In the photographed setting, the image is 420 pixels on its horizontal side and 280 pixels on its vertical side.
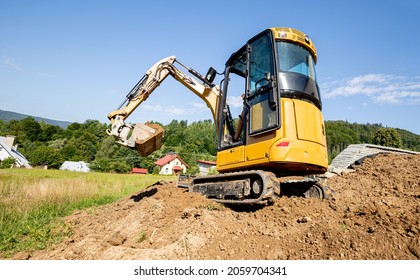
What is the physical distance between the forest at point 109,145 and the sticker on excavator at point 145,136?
146 feet

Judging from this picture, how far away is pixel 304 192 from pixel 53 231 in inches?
205

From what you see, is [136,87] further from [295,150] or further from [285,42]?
[295,150]

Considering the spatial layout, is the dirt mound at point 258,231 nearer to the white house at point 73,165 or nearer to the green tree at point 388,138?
the green tree at point 388,138

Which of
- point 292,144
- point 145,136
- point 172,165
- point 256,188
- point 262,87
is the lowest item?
point 256,188

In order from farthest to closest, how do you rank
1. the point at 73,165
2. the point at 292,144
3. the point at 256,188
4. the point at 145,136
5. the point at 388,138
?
the point at 73,165, the point at 388,138, the point at 145,136, the point at 256,188, the point at 292,144

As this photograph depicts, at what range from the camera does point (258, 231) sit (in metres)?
3.88

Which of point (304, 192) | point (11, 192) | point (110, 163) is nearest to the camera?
point (304, 192)

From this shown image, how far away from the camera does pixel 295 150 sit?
4.61 m

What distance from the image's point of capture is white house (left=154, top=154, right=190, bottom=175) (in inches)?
2472

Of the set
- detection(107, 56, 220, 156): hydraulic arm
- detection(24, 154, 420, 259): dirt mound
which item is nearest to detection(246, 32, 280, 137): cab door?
detection(24, 154, 420, 259): dirt mound

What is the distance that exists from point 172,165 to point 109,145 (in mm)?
18607

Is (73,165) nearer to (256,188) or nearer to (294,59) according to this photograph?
(256,188)

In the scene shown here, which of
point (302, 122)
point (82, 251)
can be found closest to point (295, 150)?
point (302, 122)

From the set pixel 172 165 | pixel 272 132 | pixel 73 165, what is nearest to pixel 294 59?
pixel 272 132
